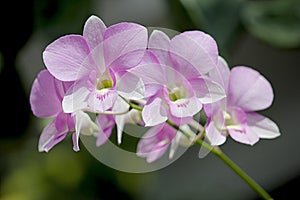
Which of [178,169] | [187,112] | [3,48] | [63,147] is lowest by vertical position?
[178,169]

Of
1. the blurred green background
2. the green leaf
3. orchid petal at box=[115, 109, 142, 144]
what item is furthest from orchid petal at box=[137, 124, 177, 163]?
the green leaf

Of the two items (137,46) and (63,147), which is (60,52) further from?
(63,147)

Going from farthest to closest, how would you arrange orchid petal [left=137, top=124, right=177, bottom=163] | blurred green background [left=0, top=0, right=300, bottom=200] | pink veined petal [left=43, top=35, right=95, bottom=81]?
blurred green background [left=0, top=0, right=300, bottom=200] → orchid petal [left=137, top=124, right=177, bottom=163] → pink veined petal [left=43, top=35, right=95, bottom=81]

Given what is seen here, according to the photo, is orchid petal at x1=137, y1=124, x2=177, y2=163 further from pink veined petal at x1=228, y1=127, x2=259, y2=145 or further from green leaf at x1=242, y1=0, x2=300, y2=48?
green leaf at x1=242, y1=0, x2=300, y2=48

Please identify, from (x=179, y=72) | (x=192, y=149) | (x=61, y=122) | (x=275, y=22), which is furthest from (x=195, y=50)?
(x=192, y=149)

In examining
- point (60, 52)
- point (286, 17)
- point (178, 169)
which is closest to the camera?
point (60, 52)

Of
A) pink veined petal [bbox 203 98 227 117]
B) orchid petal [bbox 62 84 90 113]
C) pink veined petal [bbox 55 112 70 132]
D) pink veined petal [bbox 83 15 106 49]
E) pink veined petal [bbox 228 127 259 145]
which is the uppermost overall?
pink veined petal [bbox 83 15 106 49]

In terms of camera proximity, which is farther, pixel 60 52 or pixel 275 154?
pixel 275 154

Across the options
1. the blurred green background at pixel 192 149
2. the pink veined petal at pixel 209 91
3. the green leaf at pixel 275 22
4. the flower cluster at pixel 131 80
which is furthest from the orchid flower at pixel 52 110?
the green leaf at pixel 275 22

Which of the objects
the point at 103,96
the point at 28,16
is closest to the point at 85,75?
the point at 103,96
